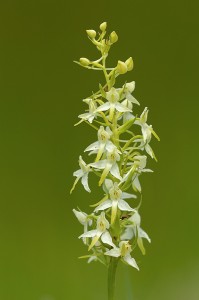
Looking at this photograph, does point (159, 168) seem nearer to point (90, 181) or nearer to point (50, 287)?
point (90, 181)

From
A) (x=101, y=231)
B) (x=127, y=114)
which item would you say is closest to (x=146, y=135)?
(x=127, y=114)

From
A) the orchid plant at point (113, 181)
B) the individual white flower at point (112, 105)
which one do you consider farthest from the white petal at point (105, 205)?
the individual white flower at point (112, 105)

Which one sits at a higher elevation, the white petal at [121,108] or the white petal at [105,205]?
the white petal at [121,108]

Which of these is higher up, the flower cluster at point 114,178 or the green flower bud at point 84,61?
the green flower bud at point 84,61

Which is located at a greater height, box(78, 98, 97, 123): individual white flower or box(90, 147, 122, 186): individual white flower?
box(78, 98, 97, 123): individual white flower

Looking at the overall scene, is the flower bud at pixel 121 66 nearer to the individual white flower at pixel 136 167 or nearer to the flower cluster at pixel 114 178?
the flower cluster at pixel 114 178

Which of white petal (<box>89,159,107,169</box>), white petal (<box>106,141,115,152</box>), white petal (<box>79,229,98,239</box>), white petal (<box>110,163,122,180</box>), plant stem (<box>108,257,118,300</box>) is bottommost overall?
plant stem (<box>108,257,118,300</box>)

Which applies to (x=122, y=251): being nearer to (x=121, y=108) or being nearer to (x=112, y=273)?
(x=112, y=273)

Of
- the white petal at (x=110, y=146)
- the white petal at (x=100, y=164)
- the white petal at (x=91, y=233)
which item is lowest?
the white petal at (x=91, y=233)

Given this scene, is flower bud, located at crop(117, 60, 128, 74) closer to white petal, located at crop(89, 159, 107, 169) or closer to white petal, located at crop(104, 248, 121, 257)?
white petal, located at crop(89, 159, 107, 169)

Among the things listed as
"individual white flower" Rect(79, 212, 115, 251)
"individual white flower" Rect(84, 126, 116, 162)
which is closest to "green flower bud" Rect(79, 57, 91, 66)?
"individual white flower" Rect(84, 126, 116, 162)

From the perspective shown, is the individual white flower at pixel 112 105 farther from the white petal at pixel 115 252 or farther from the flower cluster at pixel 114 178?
the white petal at pixel 115 252

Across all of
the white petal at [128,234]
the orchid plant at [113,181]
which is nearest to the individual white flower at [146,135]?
the orchid plant at [113,181]
